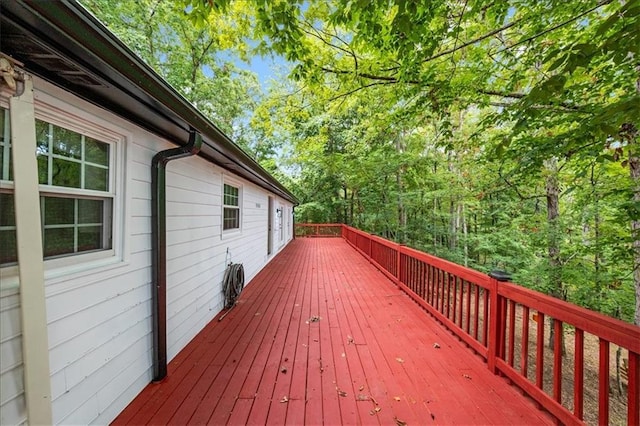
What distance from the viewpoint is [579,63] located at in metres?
1.52

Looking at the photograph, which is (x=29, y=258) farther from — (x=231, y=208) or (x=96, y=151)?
(x=231, y=208)

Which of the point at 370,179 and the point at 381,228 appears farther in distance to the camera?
the point at 381,228

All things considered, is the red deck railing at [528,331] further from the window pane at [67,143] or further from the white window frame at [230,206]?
the window pane at [67,143]

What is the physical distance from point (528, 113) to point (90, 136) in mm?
3189

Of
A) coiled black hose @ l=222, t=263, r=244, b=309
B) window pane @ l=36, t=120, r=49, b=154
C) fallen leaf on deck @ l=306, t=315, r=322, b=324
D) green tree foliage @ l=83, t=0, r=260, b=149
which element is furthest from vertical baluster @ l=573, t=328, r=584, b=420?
green tree foliage @ l=83, t=0, r=260, b=149

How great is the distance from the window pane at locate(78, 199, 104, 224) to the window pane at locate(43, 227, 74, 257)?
13 centimetres

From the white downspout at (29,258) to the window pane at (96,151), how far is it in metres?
0.51

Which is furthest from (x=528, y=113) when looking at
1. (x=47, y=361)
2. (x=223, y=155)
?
(x=47, y=361)

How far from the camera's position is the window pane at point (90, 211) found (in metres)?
1.71

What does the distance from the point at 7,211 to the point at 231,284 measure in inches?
120

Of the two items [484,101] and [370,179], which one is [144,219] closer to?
[484,101]

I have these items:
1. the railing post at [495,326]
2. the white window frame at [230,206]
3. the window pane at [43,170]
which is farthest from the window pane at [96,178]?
the railing post at [495,326]

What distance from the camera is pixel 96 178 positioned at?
181 cm

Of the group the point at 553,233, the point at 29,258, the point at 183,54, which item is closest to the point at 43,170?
the point at 29,258
